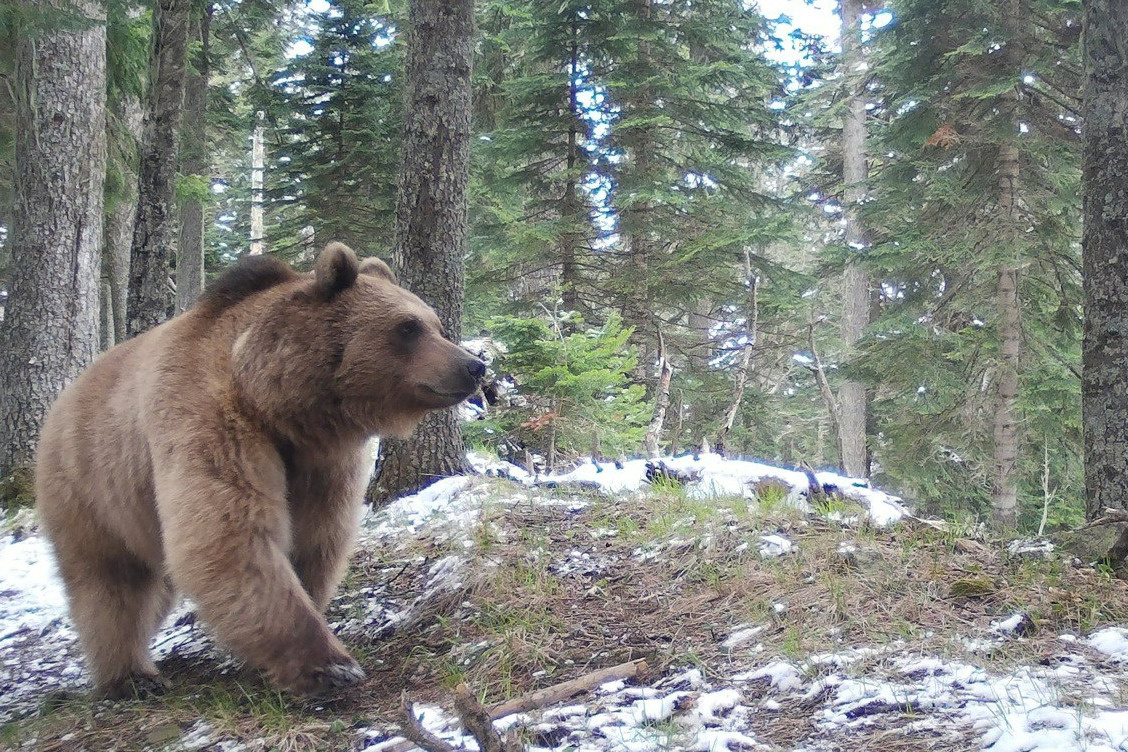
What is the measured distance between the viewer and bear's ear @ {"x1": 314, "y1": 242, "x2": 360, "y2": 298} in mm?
3875

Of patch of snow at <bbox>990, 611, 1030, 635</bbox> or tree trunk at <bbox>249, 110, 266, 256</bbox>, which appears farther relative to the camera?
tree trunk at <bbox>249, 110, 266, 256</bbox>

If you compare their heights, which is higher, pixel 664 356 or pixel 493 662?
pixel 664 356

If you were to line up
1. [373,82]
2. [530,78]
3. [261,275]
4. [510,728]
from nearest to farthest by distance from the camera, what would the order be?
[510,728]
[261,275]
[530,78]
[373,82]

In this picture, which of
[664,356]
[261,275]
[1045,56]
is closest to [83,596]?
[261,275]

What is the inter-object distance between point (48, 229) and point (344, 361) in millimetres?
5916

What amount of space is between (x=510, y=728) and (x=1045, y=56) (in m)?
13.1

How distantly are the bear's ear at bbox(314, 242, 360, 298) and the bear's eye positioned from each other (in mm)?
353

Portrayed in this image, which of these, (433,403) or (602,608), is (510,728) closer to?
(602,608)

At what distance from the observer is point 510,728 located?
2727mm

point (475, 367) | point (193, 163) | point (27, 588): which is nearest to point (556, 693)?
point (475, 367)

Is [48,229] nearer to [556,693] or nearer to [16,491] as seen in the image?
[16,491]

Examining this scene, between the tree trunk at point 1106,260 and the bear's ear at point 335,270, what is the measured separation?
4292mm

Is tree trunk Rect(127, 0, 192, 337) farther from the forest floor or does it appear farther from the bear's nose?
the bear's nose

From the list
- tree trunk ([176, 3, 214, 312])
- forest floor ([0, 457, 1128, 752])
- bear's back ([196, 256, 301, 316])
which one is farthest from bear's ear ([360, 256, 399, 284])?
tree trunk ([176, 3, 214, 312])
